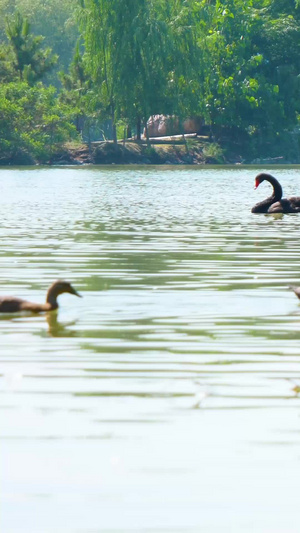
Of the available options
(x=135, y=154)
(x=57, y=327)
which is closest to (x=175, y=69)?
(x=135, y=154)

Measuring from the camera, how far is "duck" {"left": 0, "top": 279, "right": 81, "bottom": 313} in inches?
425

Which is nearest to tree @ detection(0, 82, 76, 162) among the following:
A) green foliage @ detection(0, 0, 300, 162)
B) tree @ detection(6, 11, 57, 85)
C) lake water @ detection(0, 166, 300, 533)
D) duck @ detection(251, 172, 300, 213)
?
green foliage @ detection(0, 0, 300, 162)

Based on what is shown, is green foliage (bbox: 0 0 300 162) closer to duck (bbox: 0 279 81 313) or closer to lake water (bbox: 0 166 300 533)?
lake water (bbox: 0 166 300 533)

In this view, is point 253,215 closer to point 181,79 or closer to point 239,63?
point 181,79

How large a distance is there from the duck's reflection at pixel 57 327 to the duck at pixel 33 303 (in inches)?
3.7

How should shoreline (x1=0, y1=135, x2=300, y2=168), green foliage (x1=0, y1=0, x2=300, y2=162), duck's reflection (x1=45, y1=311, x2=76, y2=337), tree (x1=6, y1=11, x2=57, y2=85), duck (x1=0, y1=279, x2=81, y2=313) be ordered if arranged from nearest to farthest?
duck's reflection (x1=45, y1=311, x2=76, y2=337) < duck (x1=0, y1=279, x2=81, y2=313) < green foliage (x1=0, y1=0, x2=300, y2=162) < shoreline (x1=0, y1=135, x2=300, y2=168) < tree (x1=6, y1=11, x2=57, y2=85)

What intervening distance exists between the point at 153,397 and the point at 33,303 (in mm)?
3874

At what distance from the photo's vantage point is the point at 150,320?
1041 centimetres

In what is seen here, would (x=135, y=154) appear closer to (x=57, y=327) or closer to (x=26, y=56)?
(x=26, y=56)

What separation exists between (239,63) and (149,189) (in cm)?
4599

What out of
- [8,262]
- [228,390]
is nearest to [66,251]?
[8,262]

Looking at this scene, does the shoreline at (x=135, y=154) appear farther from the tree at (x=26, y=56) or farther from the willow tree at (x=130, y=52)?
the tree at (x=26, y=56)

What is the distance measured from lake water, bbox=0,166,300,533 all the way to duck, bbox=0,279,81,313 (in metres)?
0.11

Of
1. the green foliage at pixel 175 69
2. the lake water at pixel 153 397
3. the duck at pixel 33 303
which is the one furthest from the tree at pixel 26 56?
the duck at pixel 33 303
